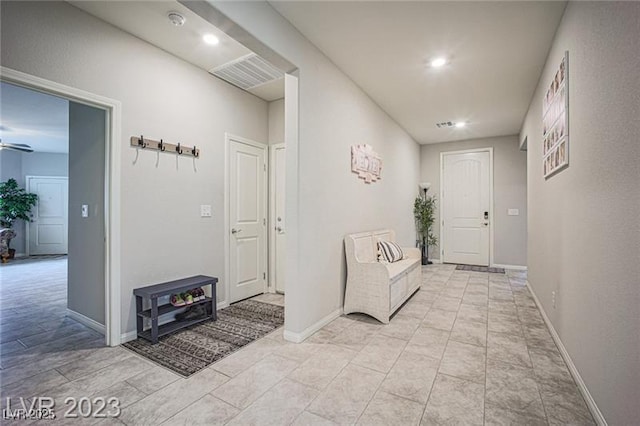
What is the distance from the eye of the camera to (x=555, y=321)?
103 inches

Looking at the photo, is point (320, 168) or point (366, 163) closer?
point (320, 168)

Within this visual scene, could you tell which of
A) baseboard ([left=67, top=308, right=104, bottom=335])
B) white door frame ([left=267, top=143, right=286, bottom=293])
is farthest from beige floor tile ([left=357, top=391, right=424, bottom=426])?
white door frame ([left=267, top=143, right=286, bottom=293])

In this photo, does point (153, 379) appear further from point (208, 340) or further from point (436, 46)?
point (436, 46)

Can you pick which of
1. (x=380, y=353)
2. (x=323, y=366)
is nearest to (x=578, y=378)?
(x=380, y=353)

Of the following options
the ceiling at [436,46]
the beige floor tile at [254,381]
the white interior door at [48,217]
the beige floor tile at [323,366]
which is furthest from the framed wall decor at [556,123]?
the white interior door at [48,217]

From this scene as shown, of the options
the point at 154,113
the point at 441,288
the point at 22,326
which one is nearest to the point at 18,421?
the point at 22,326

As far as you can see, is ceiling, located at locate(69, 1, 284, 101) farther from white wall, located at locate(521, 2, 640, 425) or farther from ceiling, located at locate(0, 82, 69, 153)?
white wall, located at locate(521, 2, 640, 425)

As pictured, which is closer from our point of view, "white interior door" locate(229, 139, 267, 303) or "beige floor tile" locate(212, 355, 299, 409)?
"beige floor tile" locate(212, 355, 299, 409)

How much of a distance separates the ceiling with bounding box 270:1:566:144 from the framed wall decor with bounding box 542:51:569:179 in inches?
17.2

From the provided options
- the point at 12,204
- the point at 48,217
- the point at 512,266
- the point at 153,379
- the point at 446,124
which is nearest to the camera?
the point at 153,379

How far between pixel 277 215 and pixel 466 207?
431cm

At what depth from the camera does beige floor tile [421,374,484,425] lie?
1.66 m

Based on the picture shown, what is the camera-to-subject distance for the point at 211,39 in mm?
2754

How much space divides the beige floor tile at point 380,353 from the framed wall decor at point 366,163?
189 centimetres
